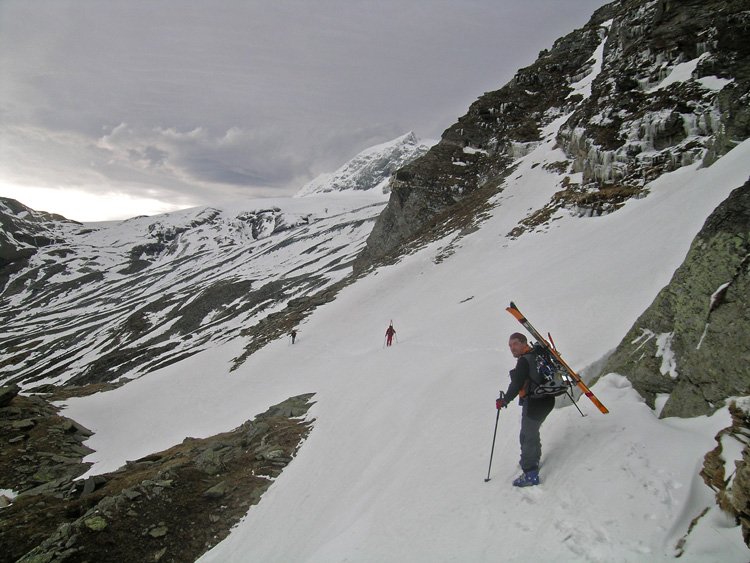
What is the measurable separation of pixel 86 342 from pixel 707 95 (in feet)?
450

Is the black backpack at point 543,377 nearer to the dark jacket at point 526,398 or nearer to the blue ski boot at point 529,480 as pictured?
the dark jacket at point 526,398

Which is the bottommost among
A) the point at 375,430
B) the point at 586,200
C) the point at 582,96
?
the point at 375,430

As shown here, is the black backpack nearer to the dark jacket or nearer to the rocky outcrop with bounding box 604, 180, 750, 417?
the dark jacket

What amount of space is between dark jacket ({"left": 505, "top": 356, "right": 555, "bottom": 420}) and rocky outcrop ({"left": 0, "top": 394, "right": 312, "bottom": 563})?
7.35m

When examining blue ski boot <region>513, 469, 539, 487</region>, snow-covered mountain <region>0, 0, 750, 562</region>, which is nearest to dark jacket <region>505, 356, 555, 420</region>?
snow-covered mountain <region>0, 0, 750, 562</region>

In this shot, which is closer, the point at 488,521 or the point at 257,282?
the point at 488,521

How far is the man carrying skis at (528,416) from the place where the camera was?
5145mm

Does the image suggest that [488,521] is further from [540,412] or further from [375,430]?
[375,430]

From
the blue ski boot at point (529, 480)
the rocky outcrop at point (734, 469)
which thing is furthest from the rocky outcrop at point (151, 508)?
the rocky outcrop at point (734, 469)

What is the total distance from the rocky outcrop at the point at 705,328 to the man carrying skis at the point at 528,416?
2.09 meters

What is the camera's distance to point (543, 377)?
205 inches

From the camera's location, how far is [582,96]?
47.8m

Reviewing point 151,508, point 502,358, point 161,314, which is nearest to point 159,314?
point 161,314

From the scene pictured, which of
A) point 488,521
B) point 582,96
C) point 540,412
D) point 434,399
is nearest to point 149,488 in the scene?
point 434,399
